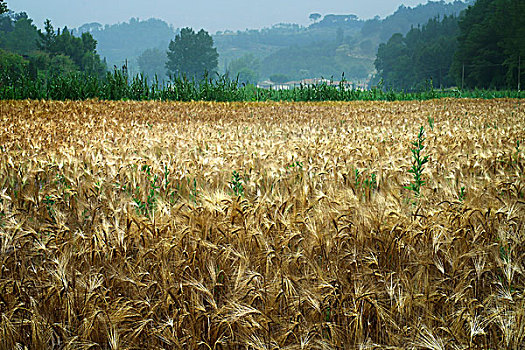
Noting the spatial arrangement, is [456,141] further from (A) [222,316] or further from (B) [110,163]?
(A) [222,316]

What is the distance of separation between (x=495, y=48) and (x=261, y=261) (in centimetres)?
6632

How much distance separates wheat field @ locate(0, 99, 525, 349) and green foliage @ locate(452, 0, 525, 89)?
5396 cm

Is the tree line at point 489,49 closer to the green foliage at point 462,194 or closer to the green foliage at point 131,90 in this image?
the green foliage at point 131,90

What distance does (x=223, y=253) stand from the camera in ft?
7.80

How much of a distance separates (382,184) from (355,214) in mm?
1264

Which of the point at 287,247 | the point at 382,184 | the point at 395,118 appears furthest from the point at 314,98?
the point at 287,247

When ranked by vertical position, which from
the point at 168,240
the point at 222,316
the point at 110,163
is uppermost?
the point at 110,163

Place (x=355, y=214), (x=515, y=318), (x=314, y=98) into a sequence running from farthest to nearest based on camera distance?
(x=314, y=98), (x=355, y=214), (x=515, y=318)

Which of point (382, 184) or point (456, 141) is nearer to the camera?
point (382, 184)

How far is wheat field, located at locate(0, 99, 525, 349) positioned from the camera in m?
1.80

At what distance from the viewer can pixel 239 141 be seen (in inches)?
234

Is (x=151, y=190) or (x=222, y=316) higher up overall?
(x=151, y=190)

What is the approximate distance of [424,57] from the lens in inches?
3450

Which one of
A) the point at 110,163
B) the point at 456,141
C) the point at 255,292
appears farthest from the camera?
the point at 456,141
